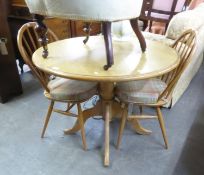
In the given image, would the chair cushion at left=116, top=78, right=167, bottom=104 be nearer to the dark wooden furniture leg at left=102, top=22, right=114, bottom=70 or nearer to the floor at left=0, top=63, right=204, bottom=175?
the dark wooden furniture leg at left=102, top=22, right=114, bottom=70

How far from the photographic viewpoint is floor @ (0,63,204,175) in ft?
5.01

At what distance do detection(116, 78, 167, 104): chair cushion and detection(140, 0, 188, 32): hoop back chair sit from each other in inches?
66.3

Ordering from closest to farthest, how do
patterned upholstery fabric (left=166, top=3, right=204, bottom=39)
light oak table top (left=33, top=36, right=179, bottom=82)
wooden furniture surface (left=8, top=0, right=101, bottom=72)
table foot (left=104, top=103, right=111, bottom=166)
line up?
light oak table top (left=33, top=36, right=179, bottom=82) → table foot (left=104, top=103, right=111, bottom=166) → patterned upholstery fabric (left=166, top=3, right=204, bottom=39) → wooden furniture surface (left=8, top=0, right=101, bottom=72)

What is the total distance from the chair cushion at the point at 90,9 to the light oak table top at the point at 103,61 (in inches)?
11.5

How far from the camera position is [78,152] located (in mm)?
1673

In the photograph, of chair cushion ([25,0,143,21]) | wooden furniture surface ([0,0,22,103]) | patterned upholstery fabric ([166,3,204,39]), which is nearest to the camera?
chair cushion ([25,0,143,21])

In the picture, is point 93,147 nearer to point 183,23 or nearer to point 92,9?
point 92,9

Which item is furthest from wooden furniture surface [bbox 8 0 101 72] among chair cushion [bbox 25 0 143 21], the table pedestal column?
chair cushion [bbox 25 0 143 21]

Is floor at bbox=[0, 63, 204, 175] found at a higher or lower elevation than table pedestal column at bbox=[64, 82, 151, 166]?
lower

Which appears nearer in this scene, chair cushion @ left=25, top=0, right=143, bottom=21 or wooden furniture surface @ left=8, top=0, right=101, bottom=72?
chair cushion @ left=25, top=0, right=143, bottom=21

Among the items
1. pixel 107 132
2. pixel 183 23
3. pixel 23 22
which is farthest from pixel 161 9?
pixel 107 132

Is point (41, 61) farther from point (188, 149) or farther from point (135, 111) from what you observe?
point (188, 149)

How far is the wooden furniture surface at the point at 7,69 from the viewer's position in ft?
7.19

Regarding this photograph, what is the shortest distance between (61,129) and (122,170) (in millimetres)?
683
